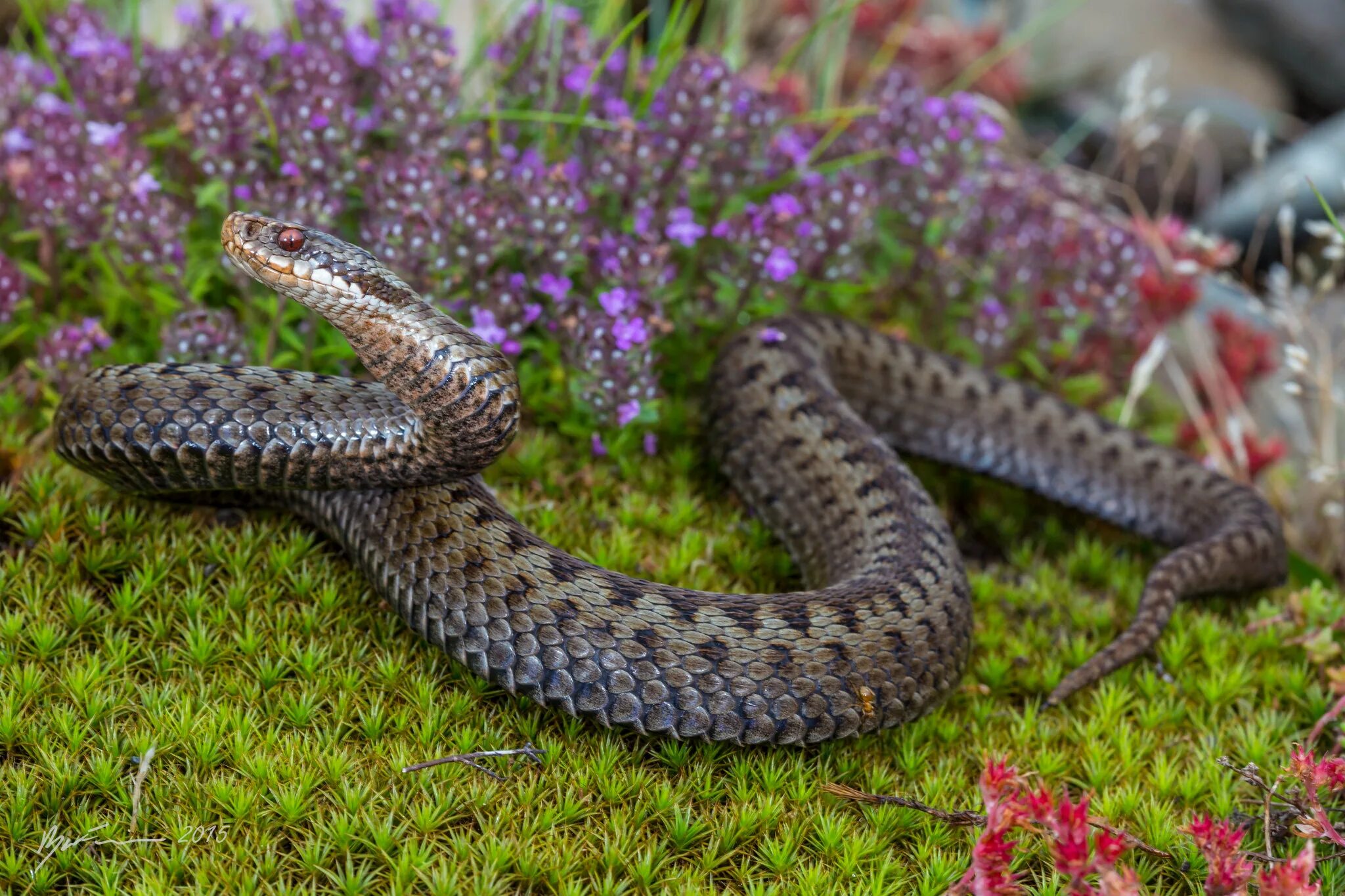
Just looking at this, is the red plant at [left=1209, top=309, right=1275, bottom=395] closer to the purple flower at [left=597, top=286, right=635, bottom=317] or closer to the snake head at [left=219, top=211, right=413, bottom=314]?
the purple flower at [left=597, top=286, right=635, bottom=317]

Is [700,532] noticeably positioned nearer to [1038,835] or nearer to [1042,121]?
[1038,835]

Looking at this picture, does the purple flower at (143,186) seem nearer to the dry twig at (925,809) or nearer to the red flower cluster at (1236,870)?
the dry twig at (925,809)

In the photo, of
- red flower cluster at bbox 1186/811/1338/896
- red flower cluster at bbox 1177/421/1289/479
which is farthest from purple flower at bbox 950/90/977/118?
red flower cluster at bbox 1186/811/1338/896

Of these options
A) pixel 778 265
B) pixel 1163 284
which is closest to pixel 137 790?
pixel 778 265

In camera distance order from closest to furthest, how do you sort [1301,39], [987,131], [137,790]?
[137,790] < [987,131] < [1301,39]

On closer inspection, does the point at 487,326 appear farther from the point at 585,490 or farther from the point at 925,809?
the point at 925,809

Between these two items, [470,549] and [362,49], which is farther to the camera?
[362,49]
